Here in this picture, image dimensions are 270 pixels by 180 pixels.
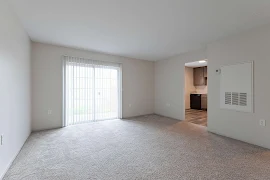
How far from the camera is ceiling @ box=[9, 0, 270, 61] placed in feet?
6.59

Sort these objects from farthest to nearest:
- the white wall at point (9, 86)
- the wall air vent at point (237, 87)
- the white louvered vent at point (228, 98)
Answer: the white louvered vent at point (228, 98)
the wall air vent at point (237, 87)
the white wall at point (9, 86)

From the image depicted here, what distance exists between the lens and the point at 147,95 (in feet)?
19.2

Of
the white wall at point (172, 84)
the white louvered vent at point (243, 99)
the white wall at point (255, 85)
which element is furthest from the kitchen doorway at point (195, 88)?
the white louvered vent at point (243, 99)

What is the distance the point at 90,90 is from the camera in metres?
4.46

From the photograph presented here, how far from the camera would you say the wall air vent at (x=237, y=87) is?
287 cm

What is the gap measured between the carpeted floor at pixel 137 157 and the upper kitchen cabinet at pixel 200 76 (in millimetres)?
4278

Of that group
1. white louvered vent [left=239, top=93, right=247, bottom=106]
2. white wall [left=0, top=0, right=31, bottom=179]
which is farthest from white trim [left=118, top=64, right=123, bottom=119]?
white louvered vent [left=239, top=93, right=247, bottom=106]

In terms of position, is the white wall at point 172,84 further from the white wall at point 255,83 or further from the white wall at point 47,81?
the white wall at point 47,81

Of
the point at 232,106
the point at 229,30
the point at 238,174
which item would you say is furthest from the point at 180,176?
the point at 229,30

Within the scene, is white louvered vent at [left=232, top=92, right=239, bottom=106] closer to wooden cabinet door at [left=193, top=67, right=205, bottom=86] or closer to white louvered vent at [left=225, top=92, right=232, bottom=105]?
white louvered vent at [left=225, top=92, right=232, bottom=105]

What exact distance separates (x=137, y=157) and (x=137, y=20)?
2.33 meters

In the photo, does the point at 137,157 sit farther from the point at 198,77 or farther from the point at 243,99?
the point at 198,77

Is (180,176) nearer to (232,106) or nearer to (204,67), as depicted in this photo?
(232,106)

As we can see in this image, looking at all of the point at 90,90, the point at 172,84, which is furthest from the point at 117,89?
the point at 172,84
